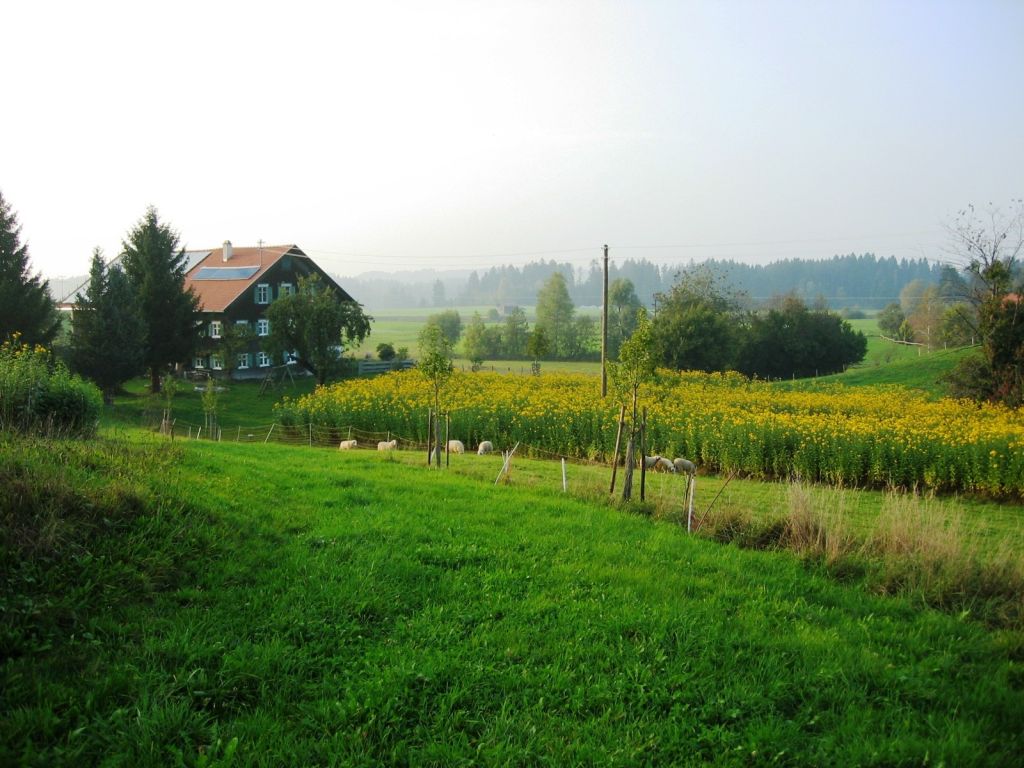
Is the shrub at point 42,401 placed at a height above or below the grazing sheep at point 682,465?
above

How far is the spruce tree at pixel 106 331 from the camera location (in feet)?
101

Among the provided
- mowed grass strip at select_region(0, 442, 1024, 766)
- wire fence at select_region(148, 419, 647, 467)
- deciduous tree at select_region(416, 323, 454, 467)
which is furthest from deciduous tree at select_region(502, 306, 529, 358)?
mowed grass strip at select_region(0, 442, 1024, 766)

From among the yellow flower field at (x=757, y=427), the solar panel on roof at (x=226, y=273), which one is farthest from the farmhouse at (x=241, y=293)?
the yellow flower field at (x=757, y=427)

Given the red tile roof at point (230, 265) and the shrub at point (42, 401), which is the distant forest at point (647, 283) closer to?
the red tile roof at point (230, 265)

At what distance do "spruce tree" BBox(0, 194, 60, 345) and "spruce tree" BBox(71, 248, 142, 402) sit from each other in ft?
4.48

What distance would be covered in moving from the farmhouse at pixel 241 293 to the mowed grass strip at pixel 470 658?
110 ft

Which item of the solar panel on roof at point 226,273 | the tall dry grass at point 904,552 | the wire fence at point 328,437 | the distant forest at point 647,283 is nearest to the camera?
the tall dry grass at point 904,552

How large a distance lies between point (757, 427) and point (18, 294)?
31390 millimetres

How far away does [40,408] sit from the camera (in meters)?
12.7

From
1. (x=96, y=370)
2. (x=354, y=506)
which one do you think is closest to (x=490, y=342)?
(x=96, y=370)

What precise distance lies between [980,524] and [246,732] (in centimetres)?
1185

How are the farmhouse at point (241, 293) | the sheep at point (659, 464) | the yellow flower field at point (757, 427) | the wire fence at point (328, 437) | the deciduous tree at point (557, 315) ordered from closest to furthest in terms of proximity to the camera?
the yellow flower field at point (757, 427) < the sheep at point (659, 464) < the wire fence at point (328, 437) < the farmhouse at point (241, 293) < the deciduous tree at point (557, 315)

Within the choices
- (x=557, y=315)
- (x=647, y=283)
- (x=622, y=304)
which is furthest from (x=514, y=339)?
(x=647, y=283)

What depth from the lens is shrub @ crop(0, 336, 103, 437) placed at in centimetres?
1105
